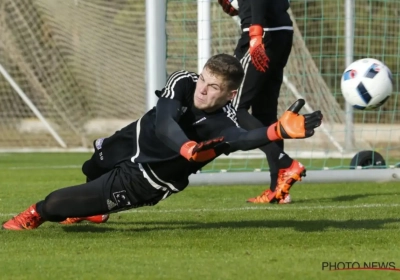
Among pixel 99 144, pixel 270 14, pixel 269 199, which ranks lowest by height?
pixel 269 199

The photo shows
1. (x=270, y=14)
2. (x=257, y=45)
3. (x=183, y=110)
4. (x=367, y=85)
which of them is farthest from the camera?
(x=367, y=85)

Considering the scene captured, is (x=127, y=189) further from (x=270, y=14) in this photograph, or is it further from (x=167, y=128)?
(x=270, y=14)

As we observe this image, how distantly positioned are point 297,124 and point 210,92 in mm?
704

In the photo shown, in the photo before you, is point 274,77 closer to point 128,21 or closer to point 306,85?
point 306,85

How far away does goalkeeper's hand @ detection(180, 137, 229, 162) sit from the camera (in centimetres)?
449

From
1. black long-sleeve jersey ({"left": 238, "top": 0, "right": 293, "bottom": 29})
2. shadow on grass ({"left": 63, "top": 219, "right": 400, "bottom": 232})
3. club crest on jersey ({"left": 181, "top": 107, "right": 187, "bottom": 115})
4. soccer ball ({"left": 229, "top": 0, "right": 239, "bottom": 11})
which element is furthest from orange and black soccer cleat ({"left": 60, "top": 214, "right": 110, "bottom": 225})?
soccer ball ({"left": 229, "top": 0, "right": 239, "bottom": 11})

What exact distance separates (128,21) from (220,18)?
392cm

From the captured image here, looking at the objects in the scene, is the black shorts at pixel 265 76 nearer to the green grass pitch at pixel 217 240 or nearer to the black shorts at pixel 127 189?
the green grass pitch at pixel 217 240

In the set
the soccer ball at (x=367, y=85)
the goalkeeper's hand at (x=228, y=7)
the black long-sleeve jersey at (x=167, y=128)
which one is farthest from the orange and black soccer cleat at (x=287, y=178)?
the black long-sleeve jersey at (x=167, y=128)

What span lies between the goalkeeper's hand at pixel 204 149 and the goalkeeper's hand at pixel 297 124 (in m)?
0.30

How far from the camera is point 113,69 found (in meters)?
15.7

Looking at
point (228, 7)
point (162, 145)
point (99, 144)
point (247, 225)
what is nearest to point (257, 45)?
point (228, 7)

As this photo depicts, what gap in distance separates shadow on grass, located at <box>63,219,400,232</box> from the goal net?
522 centimetres

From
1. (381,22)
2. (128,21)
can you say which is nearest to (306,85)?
(381,22)
